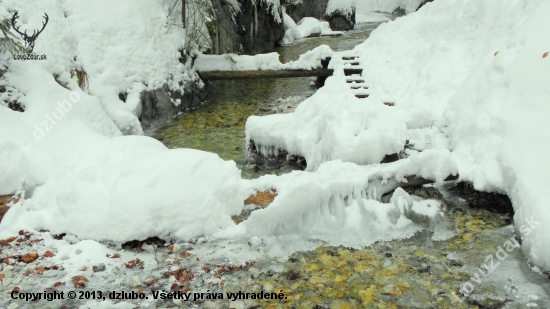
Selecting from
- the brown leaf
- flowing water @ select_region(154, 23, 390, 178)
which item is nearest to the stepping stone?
flowing water @ select_region(154, 23, 390, 178)

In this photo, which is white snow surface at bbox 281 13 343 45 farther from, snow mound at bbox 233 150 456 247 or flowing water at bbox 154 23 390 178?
snow mound at bbox 233 150 456 247

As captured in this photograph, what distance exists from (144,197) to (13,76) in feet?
12.4

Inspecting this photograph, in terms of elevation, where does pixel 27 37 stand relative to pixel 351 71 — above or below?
above

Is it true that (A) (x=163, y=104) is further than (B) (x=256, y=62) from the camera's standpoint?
No

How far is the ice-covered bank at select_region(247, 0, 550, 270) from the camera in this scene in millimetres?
3963

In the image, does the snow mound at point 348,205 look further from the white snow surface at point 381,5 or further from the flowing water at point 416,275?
the white snow surface at point 381,5

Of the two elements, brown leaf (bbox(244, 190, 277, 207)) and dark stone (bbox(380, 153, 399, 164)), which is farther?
dark stone (bbox(380, 153, 399, 164))

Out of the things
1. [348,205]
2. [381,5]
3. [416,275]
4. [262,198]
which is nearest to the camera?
[416,275]

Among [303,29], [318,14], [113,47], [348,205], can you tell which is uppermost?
[318,14]

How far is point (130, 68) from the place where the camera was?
8.60 m

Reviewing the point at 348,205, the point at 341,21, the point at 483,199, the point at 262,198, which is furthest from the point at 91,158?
the point at 341,21

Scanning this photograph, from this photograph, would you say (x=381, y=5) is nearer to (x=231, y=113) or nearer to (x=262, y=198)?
(x=231, y=113)

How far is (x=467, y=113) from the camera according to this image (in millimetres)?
5148

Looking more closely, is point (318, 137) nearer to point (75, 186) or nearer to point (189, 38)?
point (75, 186)
